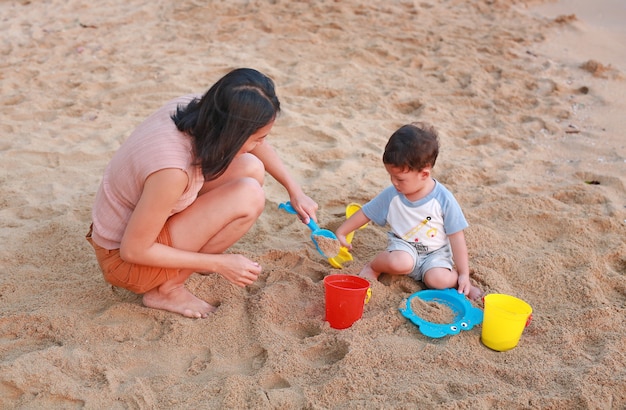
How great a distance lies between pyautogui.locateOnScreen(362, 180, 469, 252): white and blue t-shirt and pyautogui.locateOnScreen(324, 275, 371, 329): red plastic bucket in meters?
0.41

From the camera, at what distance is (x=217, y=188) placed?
244cm

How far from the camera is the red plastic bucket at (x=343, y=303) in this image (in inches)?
86.7

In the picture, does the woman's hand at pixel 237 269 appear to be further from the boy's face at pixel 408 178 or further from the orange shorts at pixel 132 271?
the boy's face at pixel 408 178

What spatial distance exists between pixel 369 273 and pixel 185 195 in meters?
0.89

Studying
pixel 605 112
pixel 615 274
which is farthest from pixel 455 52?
pixel 615 274

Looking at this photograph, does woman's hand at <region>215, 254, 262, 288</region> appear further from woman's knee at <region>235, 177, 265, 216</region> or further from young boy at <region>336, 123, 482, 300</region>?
young boy at <region>336, 123, 482, 300</region>

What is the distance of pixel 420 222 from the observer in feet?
8.53

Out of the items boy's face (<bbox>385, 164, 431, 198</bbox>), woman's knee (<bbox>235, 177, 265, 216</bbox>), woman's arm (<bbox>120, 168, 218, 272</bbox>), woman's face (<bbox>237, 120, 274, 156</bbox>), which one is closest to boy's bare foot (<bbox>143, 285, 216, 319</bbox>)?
woman's arm (<bbox>120, 168, 218, 272</bbox>)

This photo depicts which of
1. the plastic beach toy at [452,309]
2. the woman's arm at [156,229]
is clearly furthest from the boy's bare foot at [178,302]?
the plastic beach toy at [452,309]

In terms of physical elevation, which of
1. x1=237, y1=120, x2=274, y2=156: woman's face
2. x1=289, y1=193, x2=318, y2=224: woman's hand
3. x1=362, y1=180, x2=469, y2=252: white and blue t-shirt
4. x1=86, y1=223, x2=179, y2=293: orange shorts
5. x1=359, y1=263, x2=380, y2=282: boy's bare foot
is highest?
x1=237, y1=120, x2=274, y2=156: woman's face

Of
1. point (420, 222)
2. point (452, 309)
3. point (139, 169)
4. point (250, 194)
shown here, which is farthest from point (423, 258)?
point (139, 169)

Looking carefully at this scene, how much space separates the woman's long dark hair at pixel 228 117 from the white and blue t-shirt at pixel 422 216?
0.81m

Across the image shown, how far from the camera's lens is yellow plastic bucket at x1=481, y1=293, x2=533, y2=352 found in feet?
6.92

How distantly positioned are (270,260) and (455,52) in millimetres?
3520
